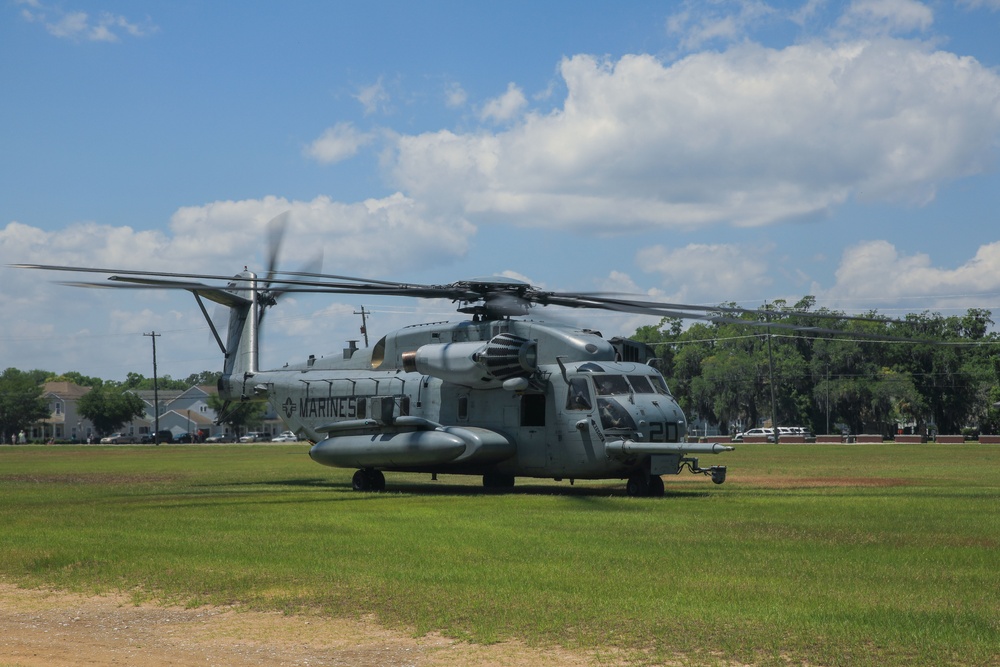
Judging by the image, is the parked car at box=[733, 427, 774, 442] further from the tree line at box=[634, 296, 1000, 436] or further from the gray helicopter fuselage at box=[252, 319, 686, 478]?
the gray helicopter fuselage at box=[252, 319, 686, 478]

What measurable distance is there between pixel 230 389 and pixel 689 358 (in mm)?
101456

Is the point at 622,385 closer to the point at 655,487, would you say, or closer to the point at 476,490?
the point at 655,487

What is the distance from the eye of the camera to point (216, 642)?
9.30 metres

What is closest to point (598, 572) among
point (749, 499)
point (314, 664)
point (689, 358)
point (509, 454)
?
point (314, 664)

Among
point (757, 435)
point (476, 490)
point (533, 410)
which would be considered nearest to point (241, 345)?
point (476, 490)

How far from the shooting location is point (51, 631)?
32.4 feet

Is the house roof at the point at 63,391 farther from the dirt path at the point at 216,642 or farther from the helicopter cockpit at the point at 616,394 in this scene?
the dirt path at the point at 216,642

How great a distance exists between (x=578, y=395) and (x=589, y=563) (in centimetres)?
1061

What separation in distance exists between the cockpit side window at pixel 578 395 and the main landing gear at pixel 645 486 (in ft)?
5.94

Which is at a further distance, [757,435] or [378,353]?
[757,435]

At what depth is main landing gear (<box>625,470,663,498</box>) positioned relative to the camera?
23.0 m

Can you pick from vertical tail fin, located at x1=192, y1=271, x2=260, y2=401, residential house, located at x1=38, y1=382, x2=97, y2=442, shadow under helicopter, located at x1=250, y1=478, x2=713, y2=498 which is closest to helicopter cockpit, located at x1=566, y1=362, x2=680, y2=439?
shadow under helicopter, located at x1=250, y1=478, x2=713, y2=498

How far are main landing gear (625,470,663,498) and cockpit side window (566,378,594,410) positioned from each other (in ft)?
5.94

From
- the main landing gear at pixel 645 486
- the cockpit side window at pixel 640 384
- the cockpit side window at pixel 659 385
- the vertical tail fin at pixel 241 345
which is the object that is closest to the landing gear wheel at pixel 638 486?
the main landing gear at pixel 645 486
